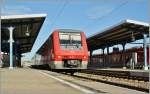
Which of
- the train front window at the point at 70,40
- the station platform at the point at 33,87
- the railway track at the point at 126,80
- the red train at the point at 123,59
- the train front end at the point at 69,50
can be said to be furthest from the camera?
the red train at the point at 123,59

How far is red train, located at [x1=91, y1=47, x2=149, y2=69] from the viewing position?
2091 inches

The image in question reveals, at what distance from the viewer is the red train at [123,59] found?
5312cm

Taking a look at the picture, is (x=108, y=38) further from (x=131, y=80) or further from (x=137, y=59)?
(x=131, y=80)

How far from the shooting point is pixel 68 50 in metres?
28.8

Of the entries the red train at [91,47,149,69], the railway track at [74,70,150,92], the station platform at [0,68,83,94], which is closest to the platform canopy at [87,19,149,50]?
the red train at [91,47,149,69]

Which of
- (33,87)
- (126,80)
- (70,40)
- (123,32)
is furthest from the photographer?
(123,32)

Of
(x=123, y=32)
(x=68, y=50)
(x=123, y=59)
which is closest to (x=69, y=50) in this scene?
(x=68, y=50)

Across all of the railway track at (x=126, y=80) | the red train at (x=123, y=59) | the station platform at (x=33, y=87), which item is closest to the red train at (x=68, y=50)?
the railway track at (x=126, y=80)

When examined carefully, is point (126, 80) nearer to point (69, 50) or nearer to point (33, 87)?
point (69, 50)

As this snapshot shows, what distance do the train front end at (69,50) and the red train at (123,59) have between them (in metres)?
20.8

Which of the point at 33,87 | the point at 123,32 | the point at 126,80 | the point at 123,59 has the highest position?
the point at 123,32

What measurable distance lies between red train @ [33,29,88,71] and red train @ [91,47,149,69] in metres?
20.8

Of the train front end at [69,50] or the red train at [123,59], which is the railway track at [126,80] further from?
the red train at [123,59]

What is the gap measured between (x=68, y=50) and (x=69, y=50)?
0.07 metres
